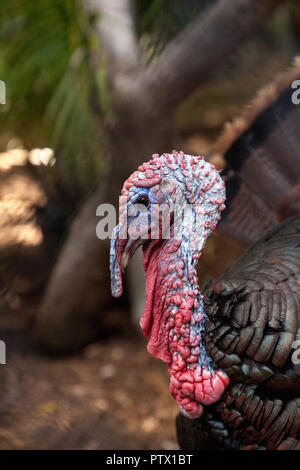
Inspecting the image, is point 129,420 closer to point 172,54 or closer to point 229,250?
point 229,250

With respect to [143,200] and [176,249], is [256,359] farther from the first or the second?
[143,200]

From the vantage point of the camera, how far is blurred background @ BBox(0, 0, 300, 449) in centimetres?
235

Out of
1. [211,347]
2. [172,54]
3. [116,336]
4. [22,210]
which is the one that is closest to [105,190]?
[22,210]

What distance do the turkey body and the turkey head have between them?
0.04 meters

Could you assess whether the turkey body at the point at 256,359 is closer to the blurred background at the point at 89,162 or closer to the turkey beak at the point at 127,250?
the turkey beak at the point at 127,250

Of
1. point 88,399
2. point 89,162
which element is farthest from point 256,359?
point 89,162

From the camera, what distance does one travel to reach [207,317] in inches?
54.4

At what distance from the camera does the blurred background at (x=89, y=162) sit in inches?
92.5

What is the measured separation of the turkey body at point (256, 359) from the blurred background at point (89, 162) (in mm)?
513

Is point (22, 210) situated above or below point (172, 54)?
below

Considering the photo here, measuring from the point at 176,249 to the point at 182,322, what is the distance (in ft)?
0.58

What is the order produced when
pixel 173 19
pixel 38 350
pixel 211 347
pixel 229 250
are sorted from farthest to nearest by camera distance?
1. pixel 38 350
2. pixel 173 19
3. pixel 229 250
4. pixel 211 347
